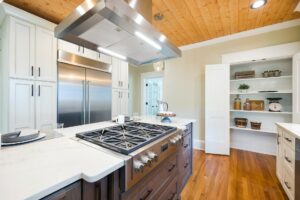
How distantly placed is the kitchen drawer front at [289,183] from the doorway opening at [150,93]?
387cm

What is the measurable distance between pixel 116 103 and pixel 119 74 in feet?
2.43

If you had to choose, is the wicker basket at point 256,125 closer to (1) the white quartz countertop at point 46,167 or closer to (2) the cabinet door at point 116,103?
(2) the cabinet door at point 116,103

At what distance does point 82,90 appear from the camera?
2873mm

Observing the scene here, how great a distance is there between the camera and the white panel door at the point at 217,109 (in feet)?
10.4

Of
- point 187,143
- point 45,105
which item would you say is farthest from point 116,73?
point 187,143

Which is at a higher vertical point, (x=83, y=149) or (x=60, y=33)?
(x=60, y=33)

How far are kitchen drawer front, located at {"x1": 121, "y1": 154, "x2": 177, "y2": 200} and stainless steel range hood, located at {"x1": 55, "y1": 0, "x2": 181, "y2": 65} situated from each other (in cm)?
112

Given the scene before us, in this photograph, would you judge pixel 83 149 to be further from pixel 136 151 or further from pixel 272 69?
pixel 272 69

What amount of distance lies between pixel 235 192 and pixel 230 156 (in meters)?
1.31

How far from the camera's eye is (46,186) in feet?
1.82

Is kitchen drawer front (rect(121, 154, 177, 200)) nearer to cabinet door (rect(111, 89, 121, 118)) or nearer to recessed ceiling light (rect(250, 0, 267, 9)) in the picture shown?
cabinet door (rect(111, 89, 121, 118))

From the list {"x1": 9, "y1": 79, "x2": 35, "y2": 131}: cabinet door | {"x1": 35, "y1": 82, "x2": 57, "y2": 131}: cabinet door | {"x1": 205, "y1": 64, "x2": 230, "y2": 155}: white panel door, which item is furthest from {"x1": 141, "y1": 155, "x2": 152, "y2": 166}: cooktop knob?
{"x1": 205, "y1": 64, "x2": 230, "y2": 155}: white panel door

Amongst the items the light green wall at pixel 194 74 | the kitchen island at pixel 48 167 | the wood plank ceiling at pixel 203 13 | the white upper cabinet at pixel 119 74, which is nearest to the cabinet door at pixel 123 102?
the white upper cabinet at pixel 119 74

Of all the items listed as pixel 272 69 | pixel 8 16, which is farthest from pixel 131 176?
pixel 272 69
